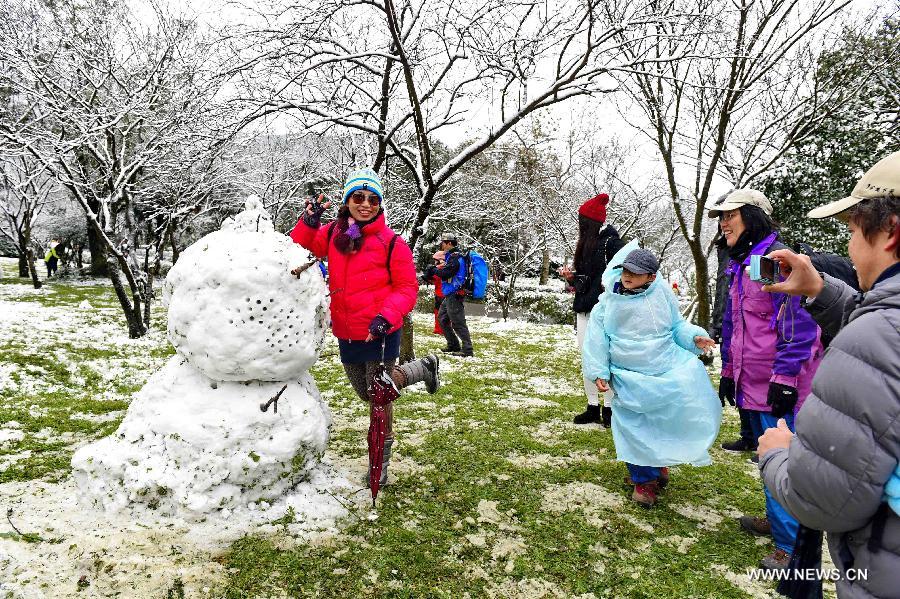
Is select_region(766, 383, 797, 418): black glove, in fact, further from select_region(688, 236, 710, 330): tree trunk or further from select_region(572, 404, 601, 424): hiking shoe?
select_region(688, 236, 710, 330): tree trunk

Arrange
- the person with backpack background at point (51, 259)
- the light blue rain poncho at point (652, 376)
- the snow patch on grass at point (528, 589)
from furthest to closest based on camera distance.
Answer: the person with backpack background at point (51, 259), the light blue rain poncho at point (652, 376), the snow patch on grass at point (528, 589)

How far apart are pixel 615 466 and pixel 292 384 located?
254 centimetres

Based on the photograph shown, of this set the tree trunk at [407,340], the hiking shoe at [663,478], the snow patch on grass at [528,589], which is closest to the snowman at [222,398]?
the snow patch on grass at [528,589]

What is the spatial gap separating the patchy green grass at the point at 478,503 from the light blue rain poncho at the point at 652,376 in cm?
48

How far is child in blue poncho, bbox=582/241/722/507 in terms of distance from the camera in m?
3.00

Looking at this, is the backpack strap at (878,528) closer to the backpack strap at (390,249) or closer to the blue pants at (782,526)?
the blue pants at (782,526)

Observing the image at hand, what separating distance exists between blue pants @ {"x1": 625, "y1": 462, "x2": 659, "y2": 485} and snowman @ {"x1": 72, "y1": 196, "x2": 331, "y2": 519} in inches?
82.9

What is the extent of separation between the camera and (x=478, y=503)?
123 inches

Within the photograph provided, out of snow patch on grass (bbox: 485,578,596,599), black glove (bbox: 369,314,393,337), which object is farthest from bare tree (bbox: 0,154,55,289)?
snow patch on grass (bbox: 485,578,596,599)

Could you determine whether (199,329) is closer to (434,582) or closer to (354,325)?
(354,325)

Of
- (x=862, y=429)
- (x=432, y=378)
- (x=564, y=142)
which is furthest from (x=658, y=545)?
(x=564, y=142)

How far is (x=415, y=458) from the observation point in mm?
3775

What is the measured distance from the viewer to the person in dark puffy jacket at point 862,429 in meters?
1.08

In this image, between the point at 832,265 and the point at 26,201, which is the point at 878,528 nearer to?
the point at 832,265
